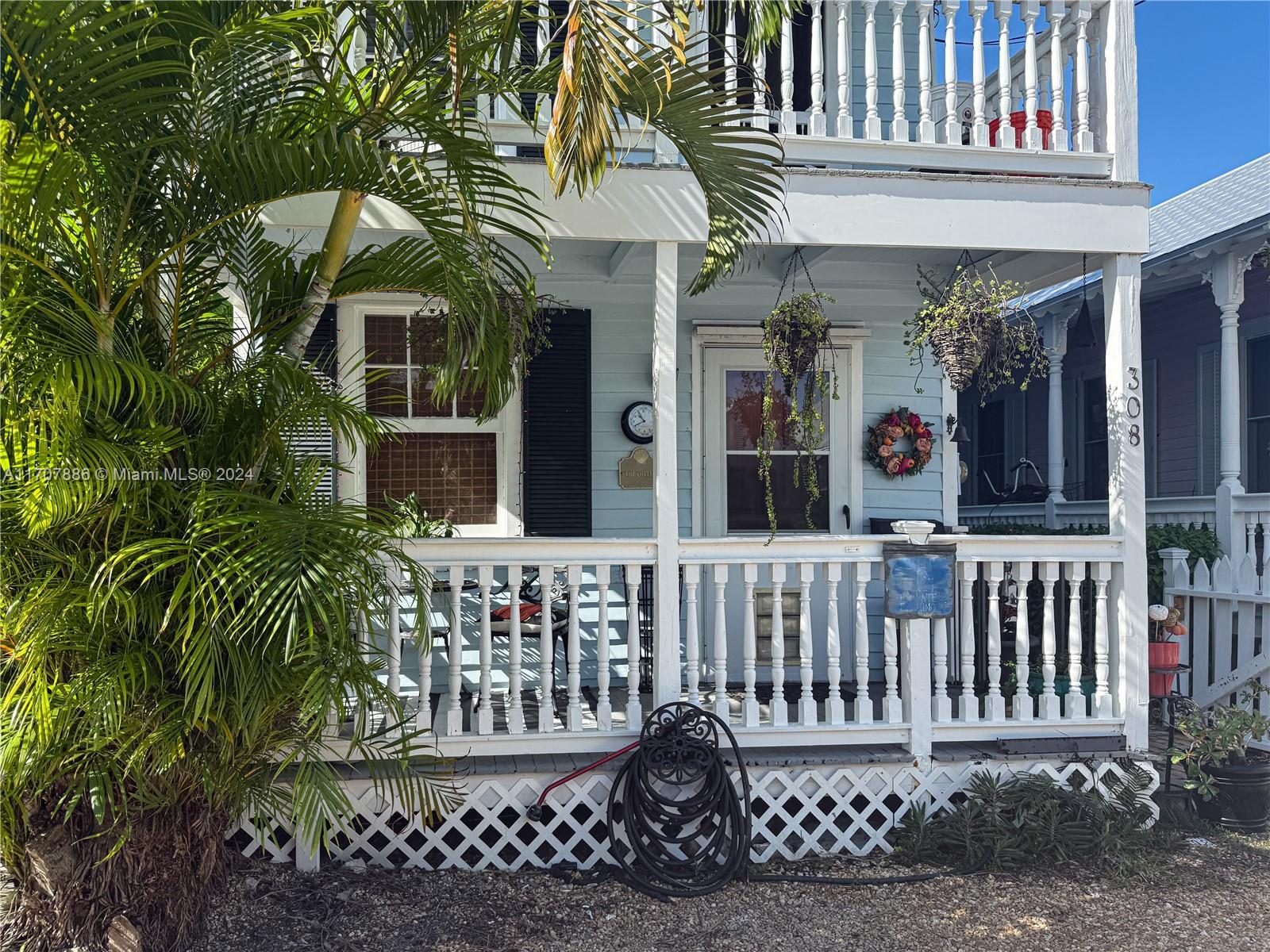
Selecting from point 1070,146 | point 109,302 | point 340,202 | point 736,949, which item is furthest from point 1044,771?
point 109,302

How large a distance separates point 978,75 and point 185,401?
3797 mm

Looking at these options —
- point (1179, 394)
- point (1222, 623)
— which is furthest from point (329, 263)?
point (1179, 394)

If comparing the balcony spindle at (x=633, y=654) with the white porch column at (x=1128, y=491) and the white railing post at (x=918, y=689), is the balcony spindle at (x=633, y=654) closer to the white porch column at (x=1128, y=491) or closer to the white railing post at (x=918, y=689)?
the white railing post at (x=918, y=689)

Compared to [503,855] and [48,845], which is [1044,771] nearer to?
[503,855]

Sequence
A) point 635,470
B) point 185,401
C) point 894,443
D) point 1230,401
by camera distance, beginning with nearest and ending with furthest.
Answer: point 185,401 → point 635,470 → point 894,443 → point 1230,401

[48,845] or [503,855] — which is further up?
[48,845]

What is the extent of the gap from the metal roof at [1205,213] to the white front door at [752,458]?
171cm

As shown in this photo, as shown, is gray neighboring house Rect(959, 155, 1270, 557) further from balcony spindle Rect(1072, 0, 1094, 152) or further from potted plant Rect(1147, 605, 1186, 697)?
balcony spindle Rect(1072, 0, 1094, 152)

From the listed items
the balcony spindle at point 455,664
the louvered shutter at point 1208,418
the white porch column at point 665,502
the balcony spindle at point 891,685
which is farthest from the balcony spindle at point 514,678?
the louvered shutter at point 1208,418

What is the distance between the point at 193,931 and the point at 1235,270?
7645 millimetres

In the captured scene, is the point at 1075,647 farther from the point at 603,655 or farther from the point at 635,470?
the point at 635,470

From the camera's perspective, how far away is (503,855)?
14.1ft

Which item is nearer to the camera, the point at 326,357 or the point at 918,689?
the point at 918,689

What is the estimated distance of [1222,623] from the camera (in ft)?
19.0
